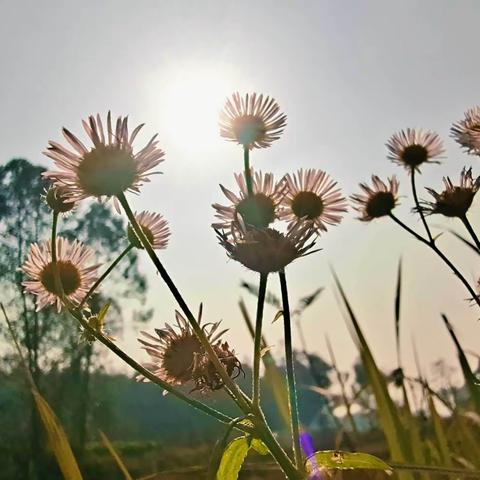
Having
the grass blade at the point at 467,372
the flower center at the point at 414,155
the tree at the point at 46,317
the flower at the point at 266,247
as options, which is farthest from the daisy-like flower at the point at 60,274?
the tree at the point at 46,317

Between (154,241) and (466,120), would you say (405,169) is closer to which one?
(466,120)

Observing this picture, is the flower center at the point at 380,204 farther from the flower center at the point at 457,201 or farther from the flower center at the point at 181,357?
the flower center at the point at 181,357

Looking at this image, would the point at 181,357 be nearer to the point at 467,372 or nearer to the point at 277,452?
the point at 277,452

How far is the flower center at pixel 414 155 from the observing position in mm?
3398

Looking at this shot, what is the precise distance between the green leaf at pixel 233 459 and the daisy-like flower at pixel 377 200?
1793 millimetres

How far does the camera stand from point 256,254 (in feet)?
4.61

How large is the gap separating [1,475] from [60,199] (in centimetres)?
Answer: 1870

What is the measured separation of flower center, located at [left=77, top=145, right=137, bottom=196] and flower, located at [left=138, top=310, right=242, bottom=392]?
1.15 feet

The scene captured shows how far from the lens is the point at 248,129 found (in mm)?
2338

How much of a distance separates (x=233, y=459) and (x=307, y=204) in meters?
0.94


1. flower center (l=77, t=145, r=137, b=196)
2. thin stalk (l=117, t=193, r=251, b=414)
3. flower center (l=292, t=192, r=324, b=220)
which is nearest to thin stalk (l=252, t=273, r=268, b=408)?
thin stalk (l=117, t=193, r=251, b=414)

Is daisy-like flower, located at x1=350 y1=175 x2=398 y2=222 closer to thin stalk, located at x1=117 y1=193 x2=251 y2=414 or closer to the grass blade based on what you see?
the grass blade

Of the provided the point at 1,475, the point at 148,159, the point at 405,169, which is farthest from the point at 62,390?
the point at 148,159

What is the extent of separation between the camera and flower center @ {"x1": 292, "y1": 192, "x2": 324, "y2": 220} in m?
2.11
